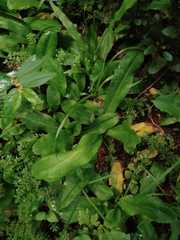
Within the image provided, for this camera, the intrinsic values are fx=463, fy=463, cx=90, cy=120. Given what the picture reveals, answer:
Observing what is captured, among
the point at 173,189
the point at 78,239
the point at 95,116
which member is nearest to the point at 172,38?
the point at 95,116

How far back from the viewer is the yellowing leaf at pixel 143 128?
210 centimetres

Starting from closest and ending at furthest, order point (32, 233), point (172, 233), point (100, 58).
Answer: point (172, 233) < point (32, 233) < point (100, 58)

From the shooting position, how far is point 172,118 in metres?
2.12

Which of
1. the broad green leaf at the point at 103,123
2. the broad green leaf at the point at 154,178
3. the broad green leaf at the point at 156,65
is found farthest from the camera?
the broad green leaf at the point at 156,65

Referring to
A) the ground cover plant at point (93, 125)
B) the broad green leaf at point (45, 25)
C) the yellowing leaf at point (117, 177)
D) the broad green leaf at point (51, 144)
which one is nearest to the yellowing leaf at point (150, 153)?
the ground cover plant at point (93, 125)

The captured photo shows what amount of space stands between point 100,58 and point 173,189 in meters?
0.76

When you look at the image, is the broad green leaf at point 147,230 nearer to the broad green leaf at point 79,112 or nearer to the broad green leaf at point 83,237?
the broad green leaf at point 83,237

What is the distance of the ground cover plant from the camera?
6.33ft

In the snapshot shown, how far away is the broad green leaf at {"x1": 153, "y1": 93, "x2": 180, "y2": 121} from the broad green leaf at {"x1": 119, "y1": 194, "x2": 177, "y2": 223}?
0.37 meters

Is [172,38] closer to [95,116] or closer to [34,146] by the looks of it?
[95,116]

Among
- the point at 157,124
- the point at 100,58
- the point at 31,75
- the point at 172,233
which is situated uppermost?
the point at 31,75

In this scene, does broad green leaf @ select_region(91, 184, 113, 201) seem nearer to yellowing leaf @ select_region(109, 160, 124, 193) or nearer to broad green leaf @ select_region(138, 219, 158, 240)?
yellowing leaf @ select_region(109, 160, 124, 193)

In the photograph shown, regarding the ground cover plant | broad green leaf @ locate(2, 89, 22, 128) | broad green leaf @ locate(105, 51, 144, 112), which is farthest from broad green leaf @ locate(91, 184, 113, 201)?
broad green leaf @ locate(2, 89, 22, 128)

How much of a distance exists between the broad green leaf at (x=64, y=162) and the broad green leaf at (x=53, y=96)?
28cm
